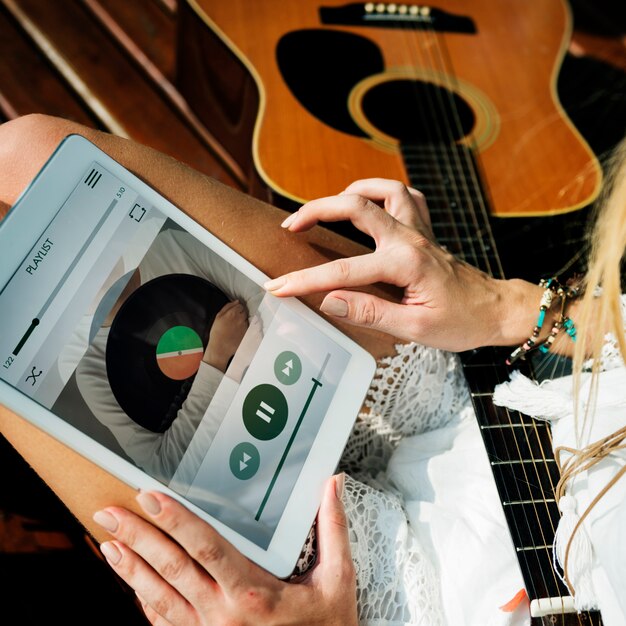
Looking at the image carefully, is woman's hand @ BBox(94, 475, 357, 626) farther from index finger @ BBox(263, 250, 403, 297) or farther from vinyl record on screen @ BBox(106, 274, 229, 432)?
index finger @ BBox(263, 250, 403, 297)

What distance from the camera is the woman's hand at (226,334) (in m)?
0.53

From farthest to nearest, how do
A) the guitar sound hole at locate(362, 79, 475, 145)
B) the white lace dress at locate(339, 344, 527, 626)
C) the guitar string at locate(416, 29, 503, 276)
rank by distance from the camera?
the guitar sound hole at locate(362, 79, 475, 145) < the guitar string at locate(416, 29, 503, 276) < the white lace dress at locate(339, 344, 527, 626)

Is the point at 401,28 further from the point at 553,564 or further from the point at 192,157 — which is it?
the point at 553,564

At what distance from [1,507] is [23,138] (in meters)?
0.56

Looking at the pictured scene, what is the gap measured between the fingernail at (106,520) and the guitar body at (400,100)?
0.55 metres

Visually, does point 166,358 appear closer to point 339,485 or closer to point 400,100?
point 339,485

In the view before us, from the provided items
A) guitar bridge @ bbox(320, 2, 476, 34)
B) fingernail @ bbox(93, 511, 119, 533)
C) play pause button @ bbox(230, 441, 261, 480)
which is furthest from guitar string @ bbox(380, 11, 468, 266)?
fingernail @ bbox(93, 511, 119, 533)

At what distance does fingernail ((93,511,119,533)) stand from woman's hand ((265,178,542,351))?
9.8 inches

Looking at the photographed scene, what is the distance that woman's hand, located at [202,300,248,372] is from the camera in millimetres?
535

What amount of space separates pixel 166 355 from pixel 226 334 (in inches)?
2.3

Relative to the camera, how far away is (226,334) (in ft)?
1.79

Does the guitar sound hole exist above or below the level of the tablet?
above

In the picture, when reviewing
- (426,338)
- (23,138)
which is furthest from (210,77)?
(426,338)

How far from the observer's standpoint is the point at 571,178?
3.33 feet
